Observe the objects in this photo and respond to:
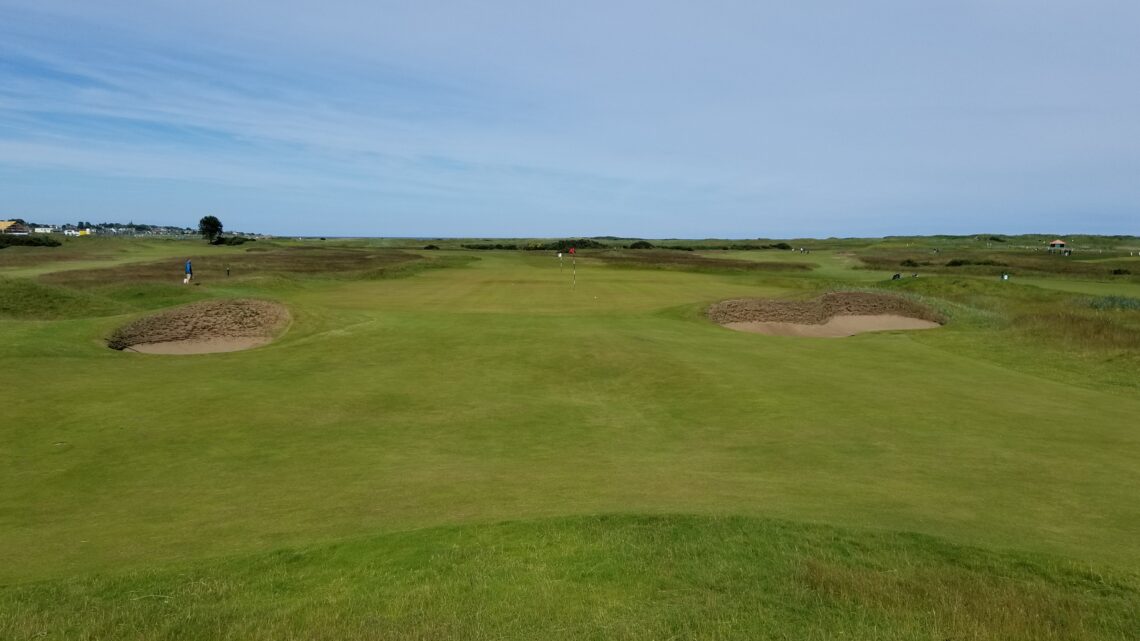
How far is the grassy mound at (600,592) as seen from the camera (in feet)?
19.7

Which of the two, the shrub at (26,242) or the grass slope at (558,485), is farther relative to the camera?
the shrub at (26,242)

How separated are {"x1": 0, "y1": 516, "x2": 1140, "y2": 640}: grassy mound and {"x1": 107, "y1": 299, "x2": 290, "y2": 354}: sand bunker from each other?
1881 centimetres

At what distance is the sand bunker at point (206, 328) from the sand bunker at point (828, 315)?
1848 cm

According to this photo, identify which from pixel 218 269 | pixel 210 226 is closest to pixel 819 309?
pixel 218 269

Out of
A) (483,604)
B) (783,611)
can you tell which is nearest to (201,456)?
(483,604)

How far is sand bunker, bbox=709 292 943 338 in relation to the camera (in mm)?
31470

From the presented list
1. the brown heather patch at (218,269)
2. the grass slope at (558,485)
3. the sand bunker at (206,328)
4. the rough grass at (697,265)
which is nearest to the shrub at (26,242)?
the brown heather patch at (218,269)

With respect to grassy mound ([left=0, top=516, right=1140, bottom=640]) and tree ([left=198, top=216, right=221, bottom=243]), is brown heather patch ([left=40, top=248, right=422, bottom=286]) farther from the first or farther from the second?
tree ([left=198, top=216, right=221, bottom=243])

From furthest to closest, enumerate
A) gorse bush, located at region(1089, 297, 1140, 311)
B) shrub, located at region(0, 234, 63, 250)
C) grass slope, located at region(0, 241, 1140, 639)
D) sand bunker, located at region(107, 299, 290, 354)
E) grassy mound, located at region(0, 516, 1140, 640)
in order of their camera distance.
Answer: shrub, located at region(0, 234, 63, 250)
gorse bush, located at region(1089, 297, 1140, 311)
sand bunker, located at region(107, 299, 290, 354)
grass slope, located at region(0, 241, 1140, 639)
grassy mound, located at region(0, 516, 1140, 640)

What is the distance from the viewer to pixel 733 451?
12.6 metres

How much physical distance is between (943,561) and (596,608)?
3867mm

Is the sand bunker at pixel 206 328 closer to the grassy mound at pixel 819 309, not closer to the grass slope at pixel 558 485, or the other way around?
the grass slope at pixel 558 485

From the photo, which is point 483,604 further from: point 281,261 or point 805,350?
point 281,261

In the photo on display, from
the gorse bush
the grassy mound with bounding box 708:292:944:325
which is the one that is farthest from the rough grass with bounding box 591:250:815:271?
the gorse bush
